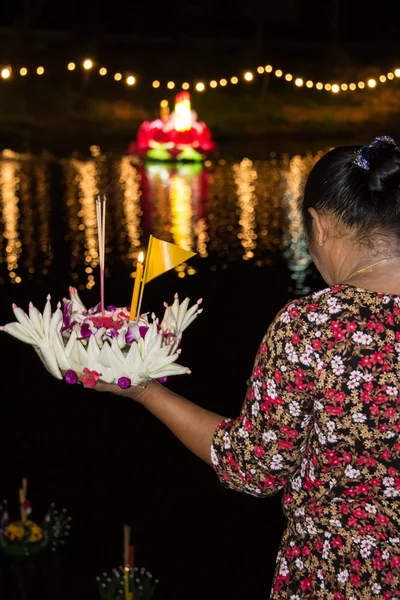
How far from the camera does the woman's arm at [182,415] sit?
1.90m

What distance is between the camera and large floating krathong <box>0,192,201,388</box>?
1.96 metres

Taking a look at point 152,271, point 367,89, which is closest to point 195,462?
point 152,271

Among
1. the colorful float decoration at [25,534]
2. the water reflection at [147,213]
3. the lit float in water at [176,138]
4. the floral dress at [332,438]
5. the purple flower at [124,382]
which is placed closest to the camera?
→ the floral dress at [332,438]

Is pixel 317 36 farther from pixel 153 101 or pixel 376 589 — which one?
pixel 376 589

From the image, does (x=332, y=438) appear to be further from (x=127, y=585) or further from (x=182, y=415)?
(x=127, y=585)

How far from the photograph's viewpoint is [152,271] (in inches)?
82.0

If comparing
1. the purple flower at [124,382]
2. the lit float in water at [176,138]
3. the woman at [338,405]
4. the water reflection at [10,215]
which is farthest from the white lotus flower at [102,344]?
the lit float in water at [176,138]

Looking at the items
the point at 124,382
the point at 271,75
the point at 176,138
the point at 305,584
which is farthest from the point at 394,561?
the point at 271,75

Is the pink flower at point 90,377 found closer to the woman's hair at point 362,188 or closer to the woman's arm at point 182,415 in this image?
the woman's arm at point 182,415

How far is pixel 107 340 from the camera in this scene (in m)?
2.05

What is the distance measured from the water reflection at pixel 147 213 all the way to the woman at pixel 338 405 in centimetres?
576

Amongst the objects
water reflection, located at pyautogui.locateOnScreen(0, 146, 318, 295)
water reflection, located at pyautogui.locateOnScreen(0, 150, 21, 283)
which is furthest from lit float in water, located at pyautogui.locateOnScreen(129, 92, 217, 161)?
water reflection, located at pyautogui.locateOnScreen(0, 150, 21, 283)

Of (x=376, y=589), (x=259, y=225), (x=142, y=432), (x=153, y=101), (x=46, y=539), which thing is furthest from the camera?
(x=153, y=101)

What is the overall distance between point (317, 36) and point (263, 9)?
1377mm
